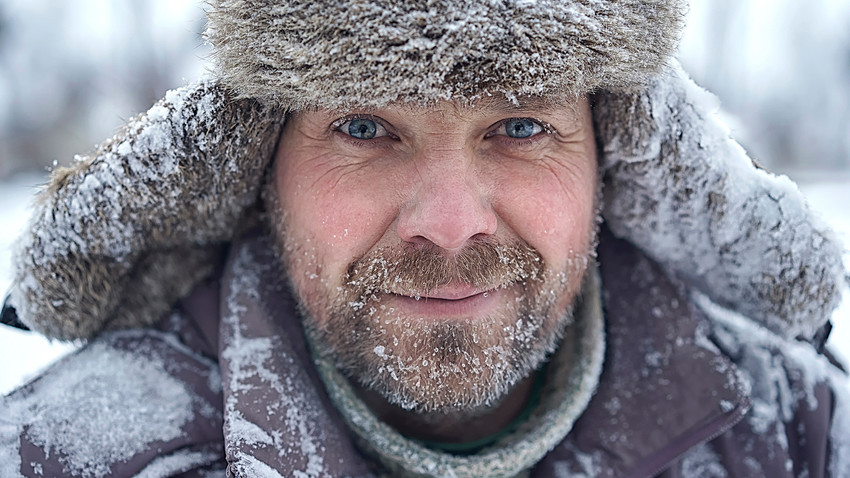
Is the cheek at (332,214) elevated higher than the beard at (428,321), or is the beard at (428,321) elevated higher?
the cheek at (332,214)

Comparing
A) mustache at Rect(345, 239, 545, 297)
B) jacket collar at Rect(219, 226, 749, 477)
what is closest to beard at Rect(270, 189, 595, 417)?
mustache at Rect(345, 239, 545, 297)

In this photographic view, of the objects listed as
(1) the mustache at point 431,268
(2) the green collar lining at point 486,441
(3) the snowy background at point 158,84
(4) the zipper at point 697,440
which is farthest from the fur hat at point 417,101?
(3) the snowy background at point 158,84

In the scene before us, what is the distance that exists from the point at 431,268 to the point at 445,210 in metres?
0.14

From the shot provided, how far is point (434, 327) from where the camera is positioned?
1.37 m

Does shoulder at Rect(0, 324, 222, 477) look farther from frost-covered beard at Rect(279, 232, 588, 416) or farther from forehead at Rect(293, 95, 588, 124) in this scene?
forehead at Rect(293, 95, 588, 124)

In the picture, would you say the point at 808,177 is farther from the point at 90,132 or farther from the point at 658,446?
the point at 90,132

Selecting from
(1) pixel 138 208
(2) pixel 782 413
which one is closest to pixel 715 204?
(2) pixel 782 413

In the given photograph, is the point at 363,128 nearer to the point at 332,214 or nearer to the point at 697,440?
the point at 332,214

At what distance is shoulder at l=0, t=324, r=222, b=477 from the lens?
1283 mm

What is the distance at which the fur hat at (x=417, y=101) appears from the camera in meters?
1.07

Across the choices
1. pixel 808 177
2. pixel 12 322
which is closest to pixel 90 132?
pixel 12 322

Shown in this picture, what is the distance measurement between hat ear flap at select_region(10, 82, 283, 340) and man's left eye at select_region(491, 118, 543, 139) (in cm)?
51

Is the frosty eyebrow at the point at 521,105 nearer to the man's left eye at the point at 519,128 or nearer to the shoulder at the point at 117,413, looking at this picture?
the man's left eye at the point at 519,128

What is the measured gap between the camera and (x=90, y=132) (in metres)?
14.9
